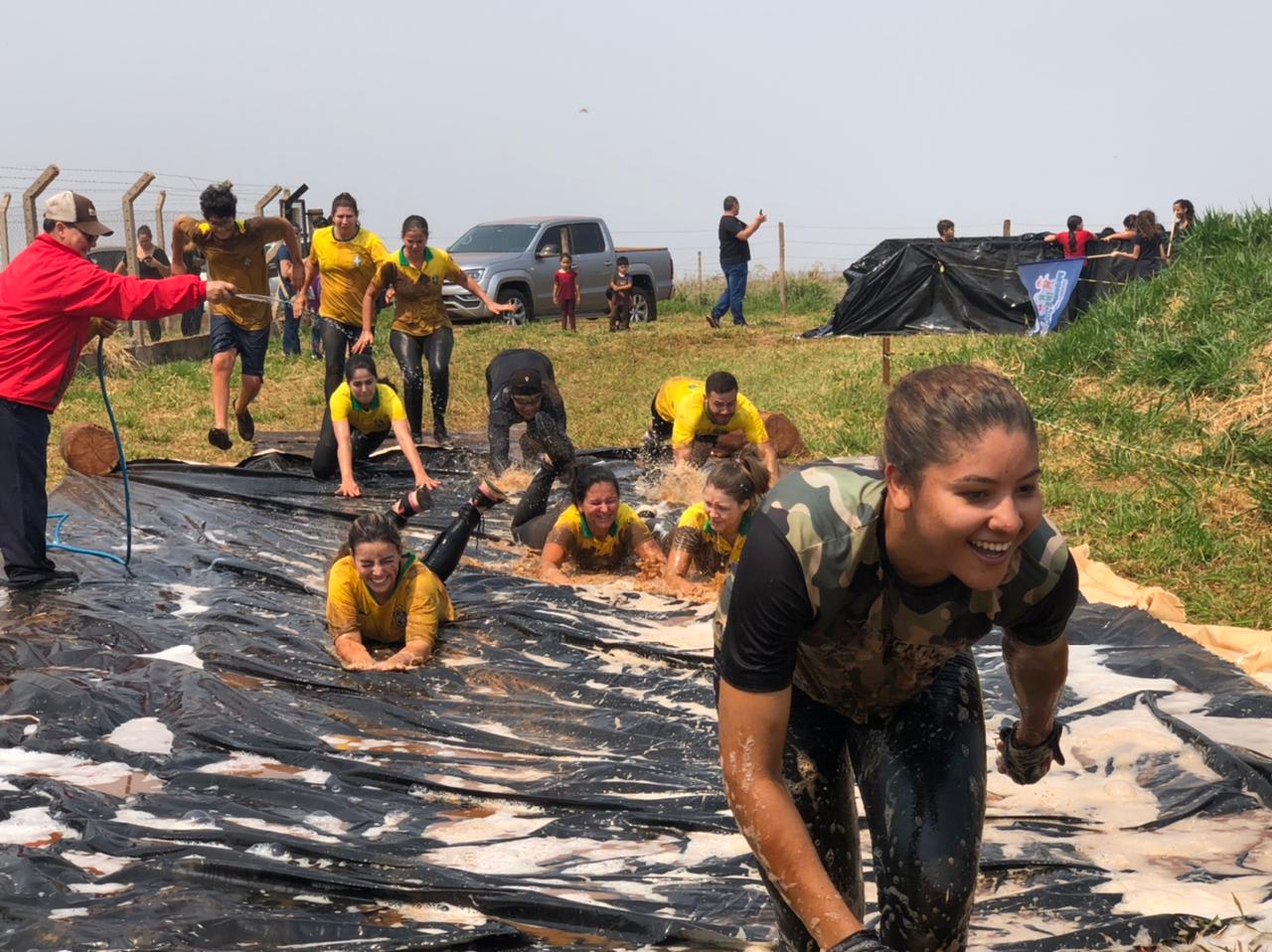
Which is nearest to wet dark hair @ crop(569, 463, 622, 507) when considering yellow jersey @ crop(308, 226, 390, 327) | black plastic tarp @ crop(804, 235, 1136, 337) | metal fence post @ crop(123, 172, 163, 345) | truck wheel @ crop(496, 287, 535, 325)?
yellow jersey @ crop(308, 226, 390, 327)

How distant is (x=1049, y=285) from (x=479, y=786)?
1471 cm

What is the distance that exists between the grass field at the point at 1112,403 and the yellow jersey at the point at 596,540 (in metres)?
2.65

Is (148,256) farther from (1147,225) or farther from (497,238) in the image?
(1147,225)

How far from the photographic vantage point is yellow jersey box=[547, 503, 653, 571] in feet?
27.6

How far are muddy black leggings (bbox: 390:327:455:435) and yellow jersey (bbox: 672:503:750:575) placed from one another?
4722 millimetres

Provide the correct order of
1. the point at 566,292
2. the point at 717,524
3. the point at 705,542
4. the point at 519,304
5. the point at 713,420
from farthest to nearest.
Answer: the point at 519,304 < the point at 566,292 < the point at 713,420 < the point at 705,542 < the point at 717,524

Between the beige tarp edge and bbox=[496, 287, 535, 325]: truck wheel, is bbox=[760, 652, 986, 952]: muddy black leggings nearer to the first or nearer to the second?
the beige tarp edge

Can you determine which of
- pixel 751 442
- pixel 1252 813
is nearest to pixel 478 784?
pixel 1252 813

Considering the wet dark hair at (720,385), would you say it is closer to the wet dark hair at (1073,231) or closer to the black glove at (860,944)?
the black glove at (860,944)

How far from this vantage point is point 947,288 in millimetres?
21250

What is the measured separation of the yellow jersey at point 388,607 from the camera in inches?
268

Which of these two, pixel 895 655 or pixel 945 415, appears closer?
pixel 945 415

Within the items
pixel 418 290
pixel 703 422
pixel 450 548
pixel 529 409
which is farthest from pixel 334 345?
pixel 450 548

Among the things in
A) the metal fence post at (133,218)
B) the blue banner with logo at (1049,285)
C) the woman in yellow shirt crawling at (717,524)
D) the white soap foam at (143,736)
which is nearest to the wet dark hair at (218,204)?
the woman in yellow shirt crawling at (717,524)
